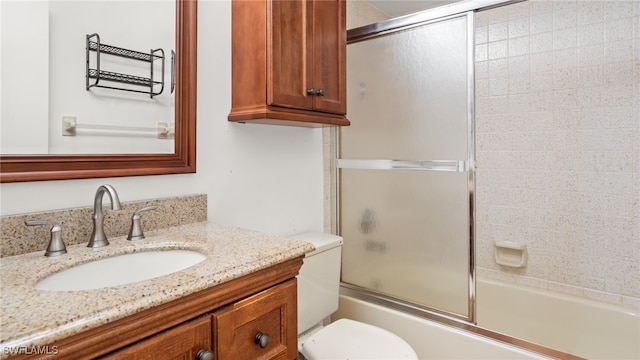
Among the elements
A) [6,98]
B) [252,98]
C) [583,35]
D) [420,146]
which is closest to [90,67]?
[6,98]

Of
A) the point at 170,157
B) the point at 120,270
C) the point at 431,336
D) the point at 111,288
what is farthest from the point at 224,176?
the point at 431,336

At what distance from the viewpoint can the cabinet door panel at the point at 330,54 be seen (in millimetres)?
1466

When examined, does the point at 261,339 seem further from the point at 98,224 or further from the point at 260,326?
the point at 98,224

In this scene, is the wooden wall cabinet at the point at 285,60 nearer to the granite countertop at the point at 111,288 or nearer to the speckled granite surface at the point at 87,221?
the speckled granite surface at the point at 87,221

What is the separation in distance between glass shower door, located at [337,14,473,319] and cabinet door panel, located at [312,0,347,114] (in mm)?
299

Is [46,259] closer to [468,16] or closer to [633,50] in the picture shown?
[468,16]

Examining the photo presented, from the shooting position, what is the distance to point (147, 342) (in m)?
Result: 0.62

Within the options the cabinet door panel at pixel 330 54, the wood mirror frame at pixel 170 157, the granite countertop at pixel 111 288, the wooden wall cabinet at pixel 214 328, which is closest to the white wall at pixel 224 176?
the wood mirror frame at pixel 170 157

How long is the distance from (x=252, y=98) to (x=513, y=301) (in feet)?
6.40

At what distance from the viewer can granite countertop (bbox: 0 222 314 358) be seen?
0.51 meters

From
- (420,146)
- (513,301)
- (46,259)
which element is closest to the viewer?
(46,259)

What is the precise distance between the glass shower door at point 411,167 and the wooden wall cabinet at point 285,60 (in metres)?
0.35

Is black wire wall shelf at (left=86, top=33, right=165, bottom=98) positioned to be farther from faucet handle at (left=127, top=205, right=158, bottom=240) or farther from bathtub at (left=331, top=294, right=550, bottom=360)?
bathtub at (left=331, top=294, right=550, bottom=360)

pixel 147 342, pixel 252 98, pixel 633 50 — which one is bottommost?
pixel 147 342
